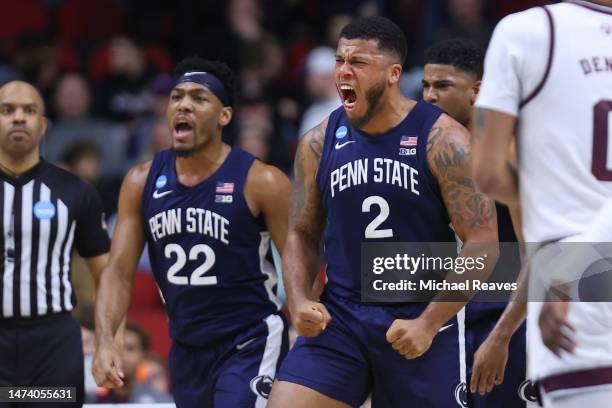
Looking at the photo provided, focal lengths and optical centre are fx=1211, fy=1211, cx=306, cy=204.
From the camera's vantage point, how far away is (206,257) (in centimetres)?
669

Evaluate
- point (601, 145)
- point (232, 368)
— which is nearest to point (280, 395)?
point (232, 368)

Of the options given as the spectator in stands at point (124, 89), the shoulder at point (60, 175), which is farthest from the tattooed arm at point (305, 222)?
the spectator in stands at point (124, 89)

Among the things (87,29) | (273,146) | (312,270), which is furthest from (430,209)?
(87,29)

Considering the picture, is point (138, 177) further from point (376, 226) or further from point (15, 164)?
point (376, 226)

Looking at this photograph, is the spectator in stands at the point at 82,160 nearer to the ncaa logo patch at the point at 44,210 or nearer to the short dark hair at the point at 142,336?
the short dark hair at the point at 142,336

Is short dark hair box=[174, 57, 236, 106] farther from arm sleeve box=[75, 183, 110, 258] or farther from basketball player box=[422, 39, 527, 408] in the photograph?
basketball player box=[422, 39, 527, 408]

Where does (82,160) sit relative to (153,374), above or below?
above

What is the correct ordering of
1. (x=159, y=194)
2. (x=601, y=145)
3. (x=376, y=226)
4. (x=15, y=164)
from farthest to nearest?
(x=15, y=164), (x=159, y=194), (x=376, y=226), (x=601, y=145)

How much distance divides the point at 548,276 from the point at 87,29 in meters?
10.7

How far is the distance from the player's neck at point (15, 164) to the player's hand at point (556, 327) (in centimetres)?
433

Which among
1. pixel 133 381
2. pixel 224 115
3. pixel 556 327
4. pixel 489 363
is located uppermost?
pixel 224 115

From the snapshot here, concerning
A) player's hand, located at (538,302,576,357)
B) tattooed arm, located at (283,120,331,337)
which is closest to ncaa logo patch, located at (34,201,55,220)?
tattooed arm, located at (283,120,331,337)

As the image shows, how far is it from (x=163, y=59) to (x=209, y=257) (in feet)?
22.7

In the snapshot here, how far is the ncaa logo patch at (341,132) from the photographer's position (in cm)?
603
